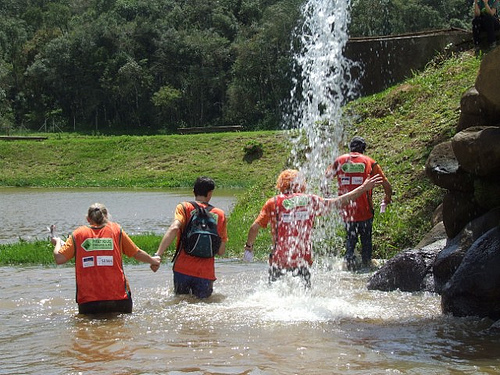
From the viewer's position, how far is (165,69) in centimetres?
8838

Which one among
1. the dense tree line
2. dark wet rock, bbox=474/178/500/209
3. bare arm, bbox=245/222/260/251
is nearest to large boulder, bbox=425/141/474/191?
dark wet rock, bbox=474/178/500/209

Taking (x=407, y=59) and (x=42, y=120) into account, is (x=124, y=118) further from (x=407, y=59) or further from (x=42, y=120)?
(x=407, y=59)

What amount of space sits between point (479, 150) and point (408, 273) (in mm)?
2020

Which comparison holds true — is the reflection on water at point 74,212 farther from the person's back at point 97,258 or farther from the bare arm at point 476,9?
the person's back at point 97,258

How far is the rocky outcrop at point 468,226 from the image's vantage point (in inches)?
307

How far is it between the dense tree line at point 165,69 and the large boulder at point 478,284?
63980mm

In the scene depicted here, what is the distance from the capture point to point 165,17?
106 metres

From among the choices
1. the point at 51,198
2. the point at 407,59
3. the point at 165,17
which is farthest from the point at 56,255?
the point at 165,17

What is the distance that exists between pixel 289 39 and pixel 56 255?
71090 millimetres

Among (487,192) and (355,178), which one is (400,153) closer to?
(355,178)

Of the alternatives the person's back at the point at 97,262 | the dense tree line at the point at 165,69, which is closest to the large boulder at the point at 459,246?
the person's back at the point at 97,262

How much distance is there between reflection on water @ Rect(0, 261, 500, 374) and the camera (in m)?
6.29

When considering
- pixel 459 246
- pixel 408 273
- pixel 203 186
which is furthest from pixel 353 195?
pixel 203 186

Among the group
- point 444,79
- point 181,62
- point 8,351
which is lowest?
point 8,351
